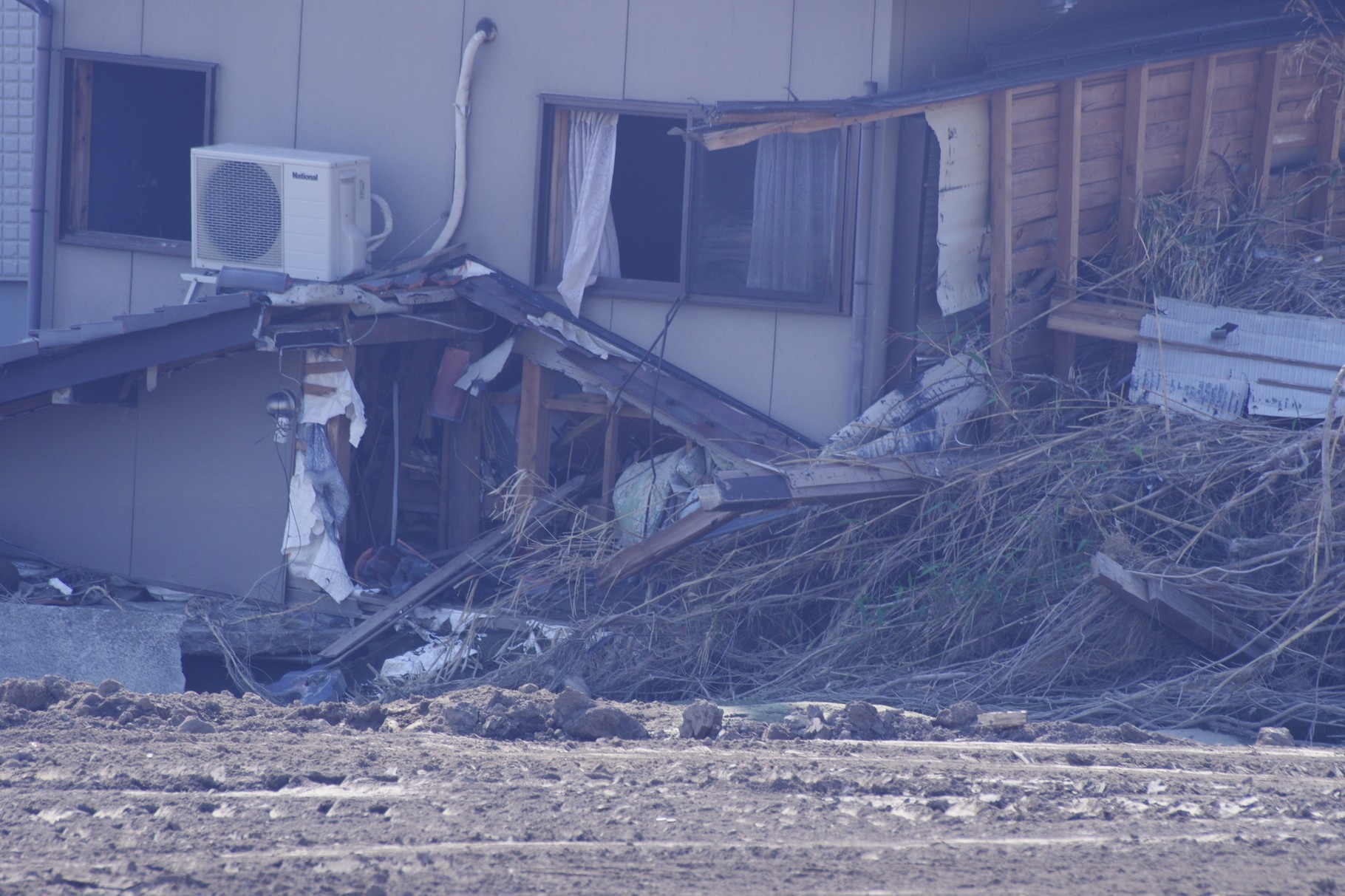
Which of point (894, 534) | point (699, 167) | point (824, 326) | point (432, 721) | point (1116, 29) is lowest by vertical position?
point (432, 721)

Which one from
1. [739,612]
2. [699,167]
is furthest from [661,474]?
[699,167]

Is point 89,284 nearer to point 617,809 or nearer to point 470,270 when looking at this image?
point 470,270

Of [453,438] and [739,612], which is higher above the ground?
[453,438]

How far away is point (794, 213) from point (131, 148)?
4941 millimetres

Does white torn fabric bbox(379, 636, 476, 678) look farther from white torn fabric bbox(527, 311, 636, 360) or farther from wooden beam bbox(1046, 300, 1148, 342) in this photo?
wooden beam bbox(1046, 300, 1148, 342)

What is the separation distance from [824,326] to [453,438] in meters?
2.73

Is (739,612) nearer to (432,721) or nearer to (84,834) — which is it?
(432,721)

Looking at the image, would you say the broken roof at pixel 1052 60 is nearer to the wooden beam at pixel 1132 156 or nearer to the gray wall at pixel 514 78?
the wooden beam at pixel 1132 156

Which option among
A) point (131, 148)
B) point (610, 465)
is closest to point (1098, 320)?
point (610, 465)

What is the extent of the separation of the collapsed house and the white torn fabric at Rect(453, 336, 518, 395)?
0.02 metres

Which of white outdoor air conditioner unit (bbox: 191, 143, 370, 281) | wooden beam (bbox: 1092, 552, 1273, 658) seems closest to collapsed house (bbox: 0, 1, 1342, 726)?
white outdoor air conditioner unit (bbox: 191, 143, 370, 281)

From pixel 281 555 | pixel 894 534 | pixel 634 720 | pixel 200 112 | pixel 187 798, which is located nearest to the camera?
pixel 187 798

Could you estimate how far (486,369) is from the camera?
838 centimetres

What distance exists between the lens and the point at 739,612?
7207 mm
